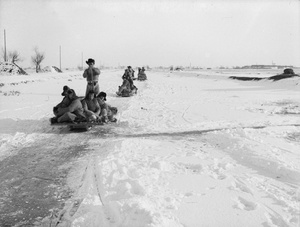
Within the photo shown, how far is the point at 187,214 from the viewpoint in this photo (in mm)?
3482

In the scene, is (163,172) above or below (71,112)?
below

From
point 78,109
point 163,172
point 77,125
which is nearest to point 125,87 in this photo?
point 78,109

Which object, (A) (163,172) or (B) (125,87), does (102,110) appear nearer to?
(A) (163,172)

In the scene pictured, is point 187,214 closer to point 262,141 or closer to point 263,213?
point 263,213

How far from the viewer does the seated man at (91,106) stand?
8.66 metres

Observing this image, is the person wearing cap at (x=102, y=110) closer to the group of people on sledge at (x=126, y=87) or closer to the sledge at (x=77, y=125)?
the sledge at (x=77, y=125)

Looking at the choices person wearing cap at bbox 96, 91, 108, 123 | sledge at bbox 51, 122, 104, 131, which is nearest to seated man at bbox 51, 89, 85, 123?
sledge at bbox 51, 122, 104, 131

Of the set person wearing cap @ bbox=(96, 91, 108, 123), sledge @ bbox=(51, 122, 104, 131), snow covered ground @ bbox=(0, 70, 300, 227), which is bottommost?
snow covered ground @ bbox=(0, 70, 300, 227)

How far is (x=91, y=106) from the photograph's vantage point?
9.04m

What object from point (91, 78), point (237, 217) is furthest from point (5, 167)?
point (91, 78)

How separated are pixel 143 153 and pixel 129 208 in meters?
2.48

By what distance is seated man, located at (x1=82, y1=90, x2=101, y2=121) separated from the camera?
8658 mm

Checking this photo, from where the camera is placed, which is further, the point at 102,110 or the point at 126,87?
the point at 126,87

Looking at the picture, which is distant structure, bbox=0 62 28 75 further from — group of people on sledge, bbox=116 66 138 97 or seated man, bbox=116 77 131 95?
seated man, bbox=116 77 131 95
